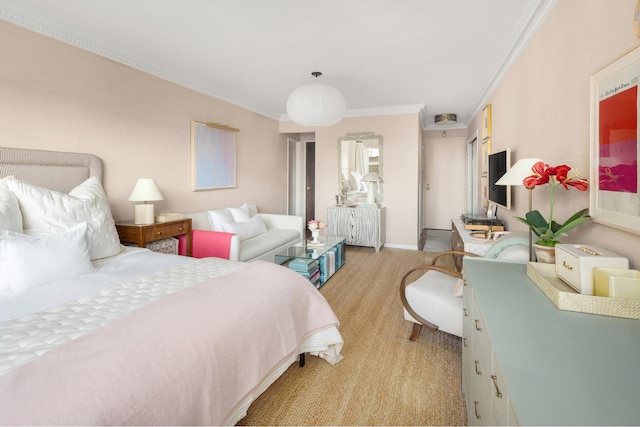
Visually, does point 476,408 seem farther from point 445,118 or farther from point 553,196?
point 445,118

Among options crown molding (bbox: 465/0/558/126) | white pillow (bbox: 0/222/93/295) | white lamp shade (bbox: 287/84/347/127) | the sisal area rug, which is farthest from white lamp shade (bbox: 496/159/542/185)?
white pillow (bbox: 0/222/93/295)

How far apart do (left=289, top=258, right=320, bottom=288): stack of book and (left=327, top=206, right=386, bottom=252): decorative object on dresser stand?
200 centimetres

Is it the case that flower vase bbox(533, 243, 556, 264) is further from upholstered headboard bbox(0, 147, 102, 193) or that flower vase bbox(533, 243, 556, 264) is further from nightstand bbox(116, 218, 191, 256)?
Answer: upholstered headboard bbox(0, 147, 102, 193)

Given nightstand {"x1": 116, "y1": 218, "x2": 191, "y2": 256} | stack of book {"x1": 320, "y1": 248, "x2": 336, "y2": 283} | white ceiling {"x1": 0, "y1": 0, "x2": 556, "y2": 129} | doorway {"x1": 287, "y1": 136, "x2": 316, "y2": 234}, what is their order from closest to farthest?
white ceiling {"x1": 0, "y1": 0, "x2": 556, "y2": 129}, nightstand {"x1": 116, "y1": 218, "x2": 191, "y2": 256}, stack of book {"x1": 320, "y1": 248, "x2": 336, "y2": 283}, doorway {"x1": 287, "y1": 136, "x2": 316, "y2": 234}

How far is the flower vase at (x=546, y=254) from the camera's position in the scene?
1581 millimetres

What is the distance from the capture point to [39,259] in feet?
6.04

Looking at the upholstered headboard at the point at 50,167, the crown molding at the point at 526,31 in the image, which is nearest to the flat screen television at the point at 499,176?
the crown molding at the point at 526,31

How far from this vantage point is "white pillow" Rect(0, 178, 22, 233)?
2031 millimetres

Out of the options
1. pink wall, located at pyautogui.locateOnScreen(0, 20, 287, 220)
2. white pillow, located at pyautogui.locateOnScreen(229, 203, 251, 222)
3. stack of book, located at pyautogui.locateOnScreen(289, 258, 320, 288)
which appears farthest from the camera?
white pillow, located at pyautogui.locateOnScreen(229, 203, 251, 222)

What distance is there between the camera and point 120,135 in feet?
11.1

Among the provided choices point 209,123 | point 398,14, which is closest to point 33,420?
point 398,14

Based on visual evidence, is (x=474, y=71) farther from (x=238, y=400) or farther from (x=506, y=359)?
(x=238, y=400)

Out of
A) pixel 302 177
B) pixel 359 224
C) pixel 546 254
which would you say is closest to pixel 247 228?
pixel 359 224

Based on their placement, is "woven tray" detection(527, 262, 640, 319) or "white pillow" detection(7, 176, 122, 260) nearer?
"woven tray" detection(527, 262, 640, 319)
